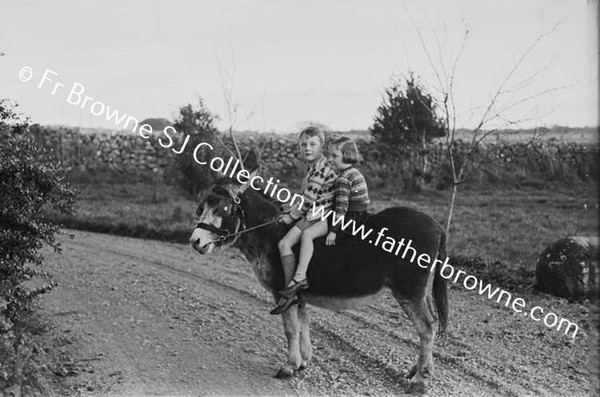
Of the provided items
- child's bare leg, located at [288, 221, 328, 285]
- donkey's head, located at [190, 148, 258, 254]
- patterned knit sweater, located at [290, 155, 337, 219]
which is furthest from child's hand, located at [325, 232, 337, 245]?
donkey's head, located at [190, 148, 258, 254]

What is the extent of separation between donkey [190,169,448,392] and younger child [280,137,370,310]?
144 mm

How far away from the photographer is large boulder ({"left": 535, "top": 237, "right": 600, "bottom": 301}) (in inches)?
420

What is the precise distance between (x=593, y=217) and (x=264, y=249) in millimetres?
3072

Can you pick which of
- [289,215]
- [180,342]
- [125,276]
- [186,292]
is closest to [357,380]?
[289,215]

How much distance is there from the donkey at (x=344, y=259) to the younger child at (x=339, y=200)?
0.14m

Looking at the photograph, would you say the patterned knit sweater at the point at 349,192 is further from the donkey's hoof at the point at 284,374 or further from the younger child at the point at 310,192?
the donkey's hoof at the point at 284,374

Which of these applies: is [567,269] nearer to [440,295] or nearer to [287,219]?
[440,295]

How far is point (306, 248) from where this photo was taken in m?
6.69

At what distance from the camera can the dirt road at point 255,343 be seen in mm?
7094

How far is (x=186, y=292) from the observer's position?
11102 millimetres

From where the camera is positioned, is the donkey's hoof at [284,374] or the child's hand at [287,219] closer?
the child's hand at [287,219]

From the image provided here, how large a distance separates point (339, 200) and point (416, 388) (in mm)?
2011

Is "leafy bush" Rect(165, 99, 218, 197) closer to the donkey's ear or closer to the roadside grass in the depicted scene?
the roadside grass

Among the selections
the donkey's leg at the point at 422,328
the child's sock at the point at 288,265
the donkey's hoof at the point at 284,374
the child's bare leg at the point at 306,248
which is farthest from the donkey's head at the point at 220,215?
the donkey's leg at the point at 422,328
